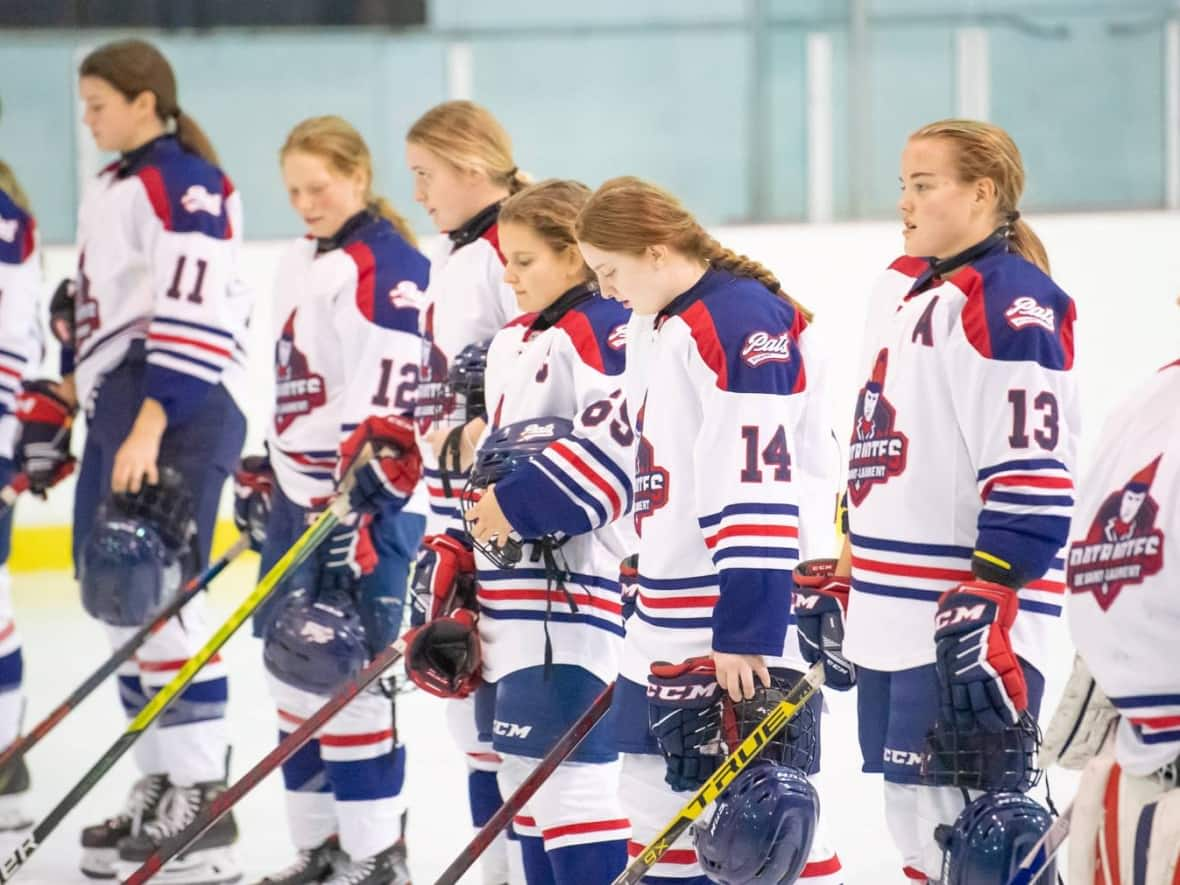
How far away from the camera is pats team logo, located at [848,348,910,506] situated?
8.41ft

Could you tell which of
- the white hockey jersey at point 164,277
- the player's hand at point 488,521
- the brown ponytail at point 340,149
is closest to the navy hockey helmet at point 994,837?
the player's hand at point 488,521

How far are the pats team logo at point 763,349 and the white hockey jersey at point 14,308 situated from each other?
2.29 metres

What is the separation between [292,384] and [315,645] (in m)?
0.52

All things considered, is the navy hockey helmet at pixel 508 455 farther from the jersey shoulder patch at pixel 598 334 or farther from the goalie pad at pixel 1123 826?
the goalie pad at pixel 1123 826

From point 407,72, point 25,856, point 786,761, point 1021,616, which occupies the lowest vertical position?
point 25,856

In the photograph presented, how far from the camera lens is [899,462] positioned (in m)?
2.55

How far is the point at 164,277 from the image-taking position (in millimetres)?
3959

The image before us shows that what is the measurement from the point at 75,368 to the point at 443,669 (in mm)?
1536

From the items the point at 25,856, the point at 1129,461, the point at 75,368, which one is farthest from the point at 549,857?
the point at 75,368

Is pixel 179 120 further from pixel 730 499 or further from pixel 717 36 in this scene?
pixel 717 36

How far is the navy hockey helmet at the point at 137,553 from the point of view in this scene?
387cm

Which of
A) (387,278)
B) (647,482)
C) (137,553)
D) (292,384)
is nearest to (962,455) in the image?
(647,482)

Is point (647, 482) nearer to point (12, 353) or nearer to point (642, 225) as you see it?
point (642, 225)

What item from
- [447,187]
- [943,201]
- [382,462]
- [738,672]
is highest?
[447,187]
